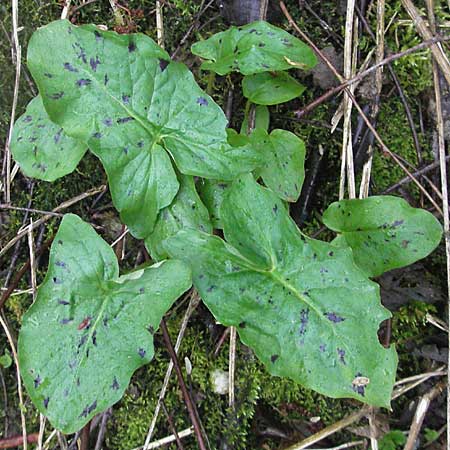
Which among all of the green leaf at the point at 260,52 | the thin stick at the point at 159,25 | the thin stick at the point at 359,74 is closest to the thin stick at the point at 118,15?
the thin stick at the point at 159,25

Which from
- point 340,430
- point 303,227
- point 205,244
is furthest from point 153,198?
point 340,430

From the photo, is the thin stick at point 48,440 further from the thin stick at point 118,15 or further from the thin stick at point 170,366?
the thin stick at point 118,15

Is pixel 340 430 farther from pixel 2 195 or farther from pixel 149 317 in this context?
pixel 2 195

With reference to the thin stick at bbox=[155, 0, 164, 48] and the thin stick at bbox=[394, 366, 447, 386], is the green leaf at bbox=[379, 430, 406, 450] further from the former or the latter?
the thin stick at bbox=[155, 0, 164, 48]

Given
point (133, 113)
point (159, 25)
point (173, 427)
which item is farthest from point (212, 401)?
point (159, 25)

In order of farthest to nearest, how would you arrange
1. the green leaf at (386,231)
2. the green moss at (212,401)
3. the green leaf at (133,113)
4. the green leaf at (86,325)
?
1. the green moss at (212,401)
2. the green leaf at (386,231)
3. the green leaf at (133,113)
4. the green leaf at (86,325)

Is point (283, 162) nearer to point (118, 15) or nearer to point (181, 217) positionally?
point (181, 217)
